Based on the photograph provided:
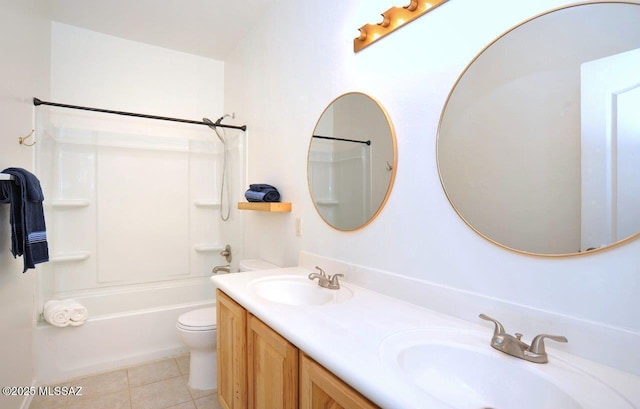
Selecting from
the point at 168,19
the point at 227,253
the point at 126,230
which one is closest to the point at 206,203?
the point at 227,253

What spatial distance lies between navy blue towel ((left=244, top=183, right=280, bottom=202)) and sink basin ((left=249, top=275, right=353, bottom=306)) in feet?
2.13

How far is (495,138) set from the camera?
1064mm

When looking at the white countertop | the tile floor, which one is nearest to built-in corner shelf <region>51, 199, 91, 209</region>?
the tile floor

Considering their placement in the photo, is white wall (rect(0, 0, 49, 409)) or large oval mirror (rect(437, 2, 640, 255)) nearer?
large oval mirror (rect(437, 2, 640, 255))

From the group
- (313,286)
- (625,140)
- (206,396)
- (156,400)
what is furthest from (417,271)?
(156,400)

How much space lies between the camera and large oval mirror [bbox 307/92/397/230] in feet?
4.81

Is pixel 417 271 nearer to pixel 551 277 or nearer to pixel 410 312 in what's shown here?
pixel 410 312

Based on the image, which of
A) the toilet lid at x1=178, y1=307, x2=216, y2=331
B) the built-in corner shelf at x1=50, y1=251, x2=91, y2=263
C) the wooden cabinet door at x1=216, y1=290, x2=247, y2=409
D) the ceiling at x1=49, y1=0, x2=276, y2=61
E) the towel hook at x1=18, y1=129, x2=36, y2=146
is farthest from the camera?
the built-in corner shelf at x1=50, y1=251, x2=91, y2=263

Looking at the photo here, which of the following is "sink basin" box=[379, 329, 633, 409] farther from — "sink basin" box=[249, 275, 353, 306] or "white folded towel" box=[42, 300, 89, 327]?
"white folded towel" box=[42, 300, 89, 327]

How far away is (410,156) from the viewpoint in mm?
1328

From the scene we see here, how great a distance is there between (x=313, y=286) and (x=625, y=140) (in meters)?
1.31

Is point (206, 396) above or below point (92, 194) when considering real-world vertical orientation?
below

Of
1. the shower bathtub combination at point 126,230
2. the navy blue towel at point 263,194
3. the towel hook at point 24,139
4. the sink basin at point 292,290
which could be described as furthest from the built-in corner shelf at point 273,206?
the towel hook at point 24,139

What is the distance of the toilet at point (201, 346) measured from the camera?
2066mm
